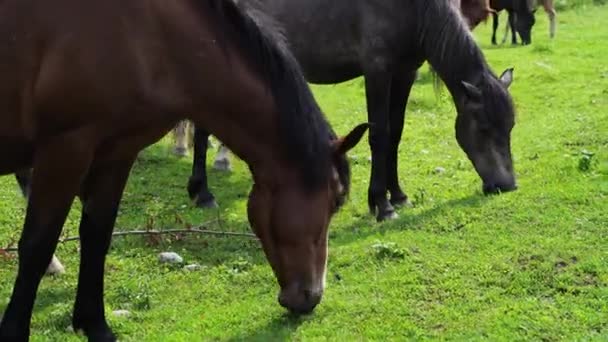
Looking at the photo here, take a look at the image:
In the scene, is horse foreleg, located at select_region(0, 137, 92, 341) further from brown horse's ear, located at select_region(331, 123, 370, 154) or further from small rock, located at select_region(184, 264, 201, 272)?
small rock, located at select_region(184, 264, 201, 272)

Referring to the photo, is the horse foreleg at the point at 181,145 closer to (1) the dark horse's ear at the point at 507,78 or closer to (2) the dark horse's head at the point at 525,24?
(1) the dark horse's ear at the point at 507,78

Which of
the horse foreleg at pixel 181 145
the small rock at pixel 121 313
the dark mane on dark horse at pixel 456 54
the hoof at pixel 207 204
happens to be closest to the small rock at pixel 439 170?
the dark mane on dark horse at pixel 456 54

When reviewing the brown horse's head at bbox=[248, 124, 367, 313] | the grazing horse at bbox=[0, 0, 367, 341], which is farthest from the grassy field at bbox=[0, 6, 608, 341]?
the grazing horse at bbox=[0, 0, 367, 341]

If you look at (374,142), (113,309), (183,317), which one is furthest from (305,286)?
(374,142)

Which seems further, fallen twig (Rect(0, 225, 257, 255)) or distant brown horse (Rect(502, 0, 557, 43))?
distant brown horse (Rect(502, 0, 557, 43))

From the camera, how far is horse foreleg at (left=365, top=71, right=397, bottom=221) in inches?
263

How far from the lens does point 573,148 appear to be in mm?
8523

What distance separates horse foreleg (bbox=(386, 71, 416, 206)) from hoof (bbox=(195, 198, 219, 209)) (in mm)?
1484

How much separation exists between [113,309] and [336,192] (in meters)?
1.66

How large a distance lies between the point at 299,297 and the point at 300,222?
1.24ft

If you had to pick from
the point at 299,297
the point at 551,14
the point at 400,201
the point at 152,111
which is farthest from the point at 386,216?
the point at 551,14

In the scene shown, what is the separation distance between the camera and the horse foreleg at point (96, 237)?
13.9 feet

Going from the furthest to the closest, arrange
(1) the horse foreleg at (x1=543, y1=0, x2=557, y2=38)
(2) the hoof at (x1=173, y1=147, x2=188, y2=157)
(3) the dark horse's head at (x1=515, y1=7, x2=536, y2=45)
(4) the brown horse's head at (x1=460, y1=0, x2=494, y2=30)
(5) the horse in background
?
(1) the horse foreleg at (x1=543, y1=0, x2=557, y2=38)
(5) the horse in background
(3) the dark horse's head at (x1=515, y1=7, x2=536, y2=45)
(4) the brown horse's head at (x1=460, y1=0, x2=494, y2=30)
(2) the hoof at (x1=173, y1=147, x2=188, y2=157)

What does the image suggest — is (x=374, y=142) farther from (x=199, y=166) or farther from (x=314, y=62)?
(x=199, y=166)
